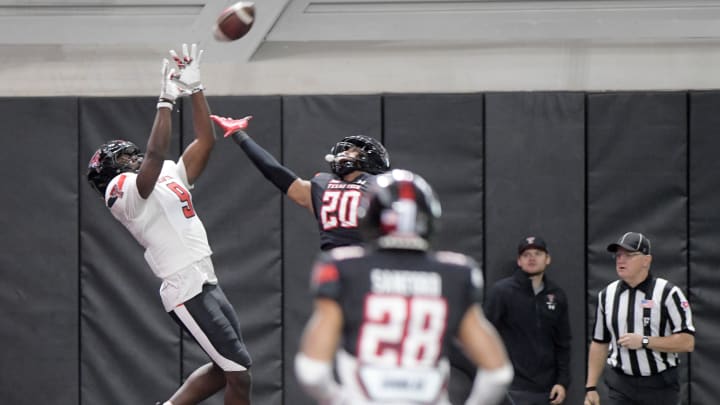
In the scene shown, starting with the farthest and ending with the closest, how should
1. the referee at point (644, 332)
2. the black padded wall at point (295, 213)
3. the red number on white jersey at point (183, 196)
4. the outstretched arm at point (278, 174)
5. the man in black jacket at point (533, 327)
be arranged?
the black padded wall at point (295, 213) < the man in black jacket at point (533, 327) < the referee at point (644, 332) < the outstretched arm at point (278, 174) < the red number on white jersey at point (183, 196)

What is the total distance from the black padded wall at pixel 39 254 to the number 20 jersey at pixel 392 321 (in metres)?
6.33

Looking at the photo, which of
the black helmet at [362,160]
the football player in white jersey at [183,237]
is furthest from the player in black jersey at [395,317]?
the black helmet at [362,160]

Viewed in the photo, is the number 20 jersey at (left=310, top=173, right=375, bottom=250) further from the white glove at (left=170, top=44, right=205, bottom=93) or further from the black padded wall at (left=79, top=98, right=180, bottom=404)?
the black padded wall at (left=79, top=98, right=180, bottom=404)

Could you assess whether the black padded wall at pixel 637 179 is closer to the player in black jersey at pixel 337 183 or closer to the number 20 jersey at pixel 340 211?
the player in black jersey at pixel 337 183

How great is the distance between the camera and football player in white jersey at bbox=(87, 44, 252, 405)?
6922mm

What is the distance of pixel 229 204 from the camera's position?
9984 millimetres

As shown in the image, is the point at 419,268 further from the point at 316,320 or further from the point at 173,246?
the point at 173,246

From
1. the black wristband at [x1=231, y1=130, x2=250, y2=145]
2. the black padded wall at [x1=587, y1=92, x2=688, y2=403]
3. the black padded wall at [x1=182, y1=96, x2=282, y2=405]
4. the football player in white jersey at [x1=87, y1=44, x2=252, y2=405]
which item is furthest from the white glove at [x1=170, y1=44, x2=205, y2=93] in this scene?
the black padded wall at [x1=587, y1=92, x2=688, y2=403]

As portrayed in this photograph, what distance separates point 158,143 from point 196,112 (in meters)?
0.47

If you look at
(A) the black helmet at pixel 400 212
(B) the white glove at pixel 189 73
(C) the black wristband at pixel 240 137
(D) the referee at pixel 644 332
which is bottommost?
(D) the referee at pixel 644 332

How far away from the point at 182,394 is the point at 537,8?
4868 mm

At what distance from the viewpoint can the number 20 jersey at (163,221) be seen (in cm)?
700

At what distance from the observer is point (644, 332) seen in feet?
25.5

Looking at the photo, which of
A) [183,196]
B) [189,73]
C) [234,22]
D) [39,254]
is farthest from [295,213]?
[189,73]
